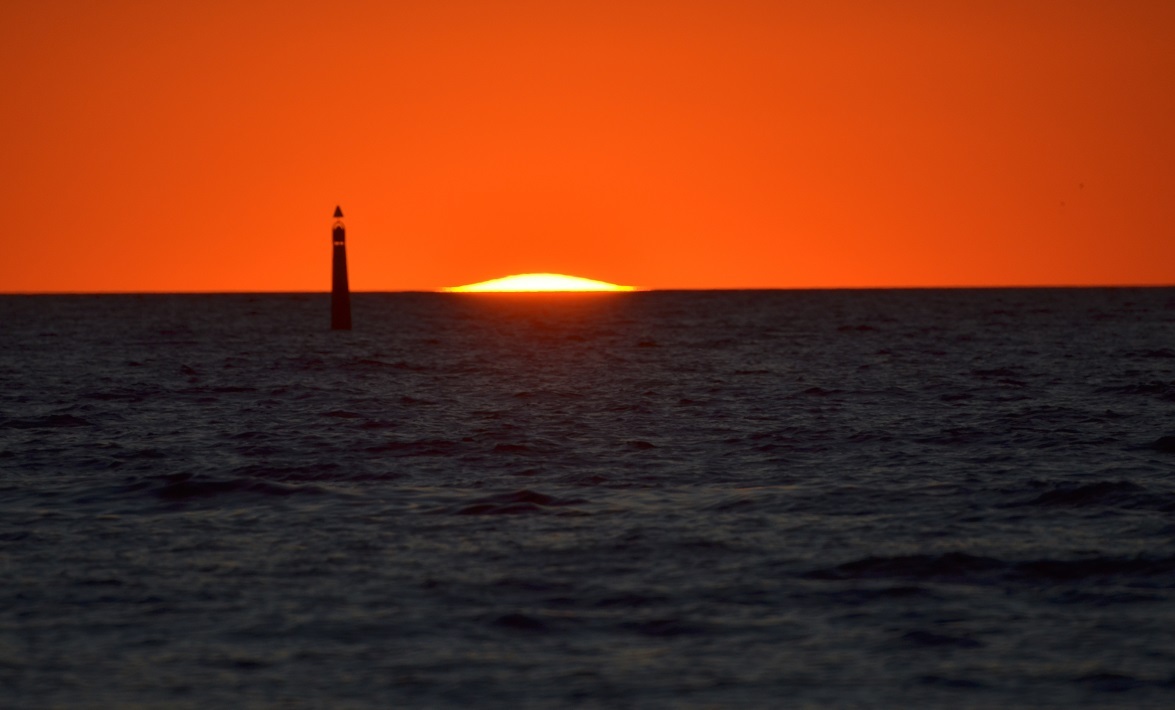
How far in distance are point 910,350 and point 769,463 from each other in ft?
140

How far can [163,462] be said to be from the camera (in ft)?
77.3

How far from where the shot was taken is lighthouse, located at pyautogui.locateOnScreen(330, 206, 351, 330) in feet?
271

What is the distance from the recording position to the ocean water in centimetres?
1081

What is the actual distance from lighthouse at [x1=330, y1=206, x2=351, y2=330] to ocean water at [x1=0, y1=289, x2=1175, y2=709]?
154 feet

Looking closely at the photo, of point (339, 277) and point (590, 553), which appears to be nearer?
point (590, 553)

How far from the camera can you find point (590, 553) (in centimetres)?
1532

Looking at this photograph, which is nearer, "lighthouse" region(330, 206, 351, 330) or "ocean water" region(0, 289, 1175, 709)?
"ocean water" region(0, 289, 1175, 709)

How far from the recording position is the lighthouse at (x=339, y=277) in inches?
3258

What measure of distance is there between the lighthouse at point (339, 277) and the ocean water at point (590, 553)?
47011mm

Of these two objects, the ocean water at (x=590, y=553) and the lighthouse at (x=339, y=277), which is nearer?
the ocean water at (x=590, y=553)

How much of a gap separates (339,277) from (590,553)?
237 feet

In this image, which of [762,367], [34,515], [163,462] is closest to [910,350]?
[762,367]

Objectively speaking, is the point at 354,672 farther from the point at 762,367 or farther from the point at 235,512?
the point at 762,367

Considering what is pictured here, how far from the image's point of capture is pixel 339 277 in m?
85.8
